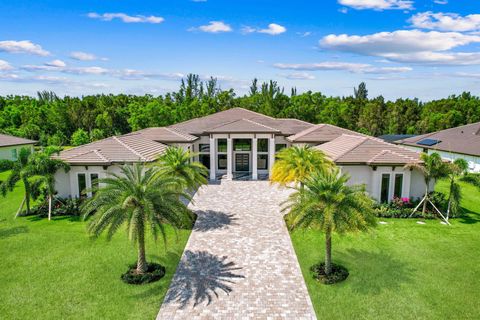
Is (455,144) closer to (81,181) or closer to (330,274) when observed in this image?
(330,274)

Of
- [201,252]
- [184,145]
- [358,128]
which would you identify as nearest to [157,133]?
[184,145]

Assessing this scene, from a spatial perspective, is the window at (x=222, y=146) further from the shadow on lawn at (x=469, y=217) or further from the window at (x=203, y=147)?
the shadow on lawn at (x=469, y=217)

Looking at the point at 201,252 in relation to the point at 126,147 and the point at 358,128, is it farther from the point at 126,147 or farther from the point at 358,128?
the point at 358,128

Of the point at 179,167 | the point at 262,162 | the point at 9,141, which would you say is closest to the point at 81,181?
the point at 179,167

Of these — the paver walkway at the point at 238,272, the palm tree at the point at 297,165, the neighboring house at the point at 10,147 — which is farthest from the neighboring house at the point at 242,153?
the neighboring house at the point at 10,147

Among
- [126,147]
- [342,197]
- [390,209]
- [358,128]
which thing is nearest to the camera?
[342,197]

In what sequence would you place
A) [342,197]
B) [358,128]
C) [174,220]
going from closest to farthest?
1. [342,197]
2. [174,220]
3. [358,128]

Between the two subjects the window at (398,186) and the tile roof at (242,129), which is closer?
the window at (398,186)
